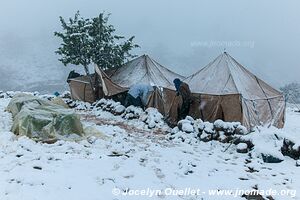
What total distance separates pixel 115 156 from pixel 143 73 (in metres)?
9.82

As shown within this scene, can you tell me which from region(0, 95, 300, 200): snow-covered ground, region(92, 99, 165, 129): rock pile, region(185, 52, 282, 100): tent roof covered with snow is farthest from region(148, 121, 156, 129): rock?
region(0, 95, 300, 200): snow-covered ground

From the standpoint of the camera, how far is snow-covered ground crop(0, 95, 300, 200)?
19.7 ft

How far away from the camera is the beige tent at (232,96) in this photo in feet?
40.8

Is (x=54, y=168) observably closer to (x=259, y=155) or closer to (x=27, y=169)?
(x=27, y=169)

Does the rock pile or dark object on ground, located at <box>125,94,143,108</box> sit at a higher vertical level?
dark object on ground, located at <box>125,94,143,108</box>

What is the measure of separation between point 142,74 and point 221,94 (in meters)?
5.82

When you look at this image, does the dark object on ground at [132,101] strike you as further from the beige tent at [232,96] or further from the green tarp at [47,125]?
the green tarp at [47,125]

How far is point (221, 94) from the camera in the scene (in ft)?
41.7

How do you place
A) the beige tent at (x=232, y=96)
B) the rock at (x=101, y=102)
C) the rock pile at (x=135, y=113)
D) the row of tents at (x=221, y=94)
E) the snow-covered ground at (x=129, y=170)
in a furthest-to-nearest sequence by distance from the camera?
the rock at (x=101, y=102) → the rock pile at (x=135, y=113) → the row of tents at (x=221, y=94) → the beige tent at (x=232, y=96) → the snow-covered ground at (x=129, y=170)

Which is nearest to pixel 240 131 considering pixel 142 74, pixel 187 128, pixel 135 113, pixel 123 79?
pixel 187 128

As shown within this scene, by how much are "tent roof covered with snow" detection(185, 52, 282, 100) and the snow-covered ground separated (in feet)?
11.1

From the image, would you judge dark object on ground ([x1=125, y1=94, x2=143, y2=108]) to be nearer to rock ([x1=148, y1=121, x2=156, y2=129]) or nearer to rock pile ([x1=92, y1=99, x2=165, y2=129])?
rock pile ([x1=92, y1=99, x2=165, y2=129])

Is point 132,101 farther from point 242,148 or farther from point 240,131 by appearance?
point 242,148

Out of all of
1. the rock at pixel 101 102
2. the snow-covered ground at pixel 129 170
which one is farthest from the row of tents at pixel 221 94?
the snow-covered ground at pixel 129 170
